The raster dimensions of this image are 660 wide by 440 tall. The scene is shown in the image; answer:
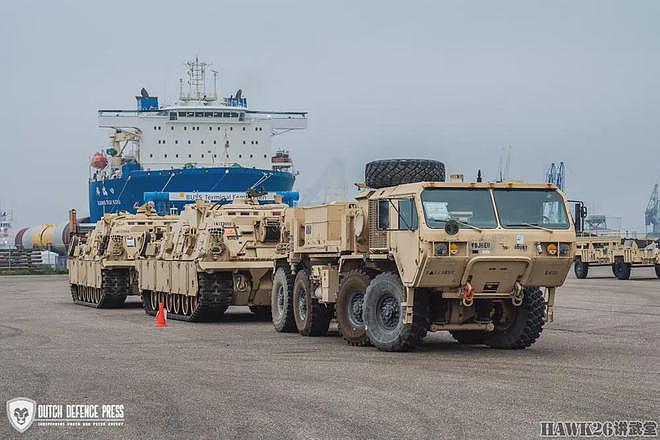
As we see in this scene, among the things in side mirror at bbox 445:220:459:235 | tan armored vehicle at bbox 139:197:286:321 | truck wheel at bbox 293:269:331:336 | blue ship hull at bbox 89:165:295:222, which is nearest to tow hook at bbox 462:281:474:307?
side mirror at bbox 445:220:459:235

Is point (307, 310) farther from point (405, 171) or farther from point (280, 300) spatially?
point (405, 171)

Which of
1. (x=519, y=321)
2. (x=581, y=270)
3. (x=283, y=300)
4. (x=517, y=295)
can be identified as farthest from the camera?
(x=581, y=270)

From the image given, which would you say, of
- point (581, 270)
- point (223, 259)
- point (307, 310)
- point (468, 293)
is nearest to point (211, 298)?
point (223, 259)

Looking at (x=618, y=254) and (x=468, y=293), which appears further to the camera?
(x=618, y=254)

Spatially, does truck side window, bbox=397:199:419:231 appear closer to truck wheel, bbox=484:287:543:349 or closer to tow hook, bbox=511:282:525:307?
tow hook, bbox=511:282:525:307

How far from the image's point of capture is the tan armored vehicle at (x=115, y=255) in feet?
101

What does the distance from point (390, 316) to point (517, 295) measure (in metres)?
1.77

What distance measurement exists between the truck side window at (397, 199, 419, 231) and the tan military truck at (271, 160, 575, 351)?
0.01 meters

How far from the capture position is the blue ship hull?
191 feet

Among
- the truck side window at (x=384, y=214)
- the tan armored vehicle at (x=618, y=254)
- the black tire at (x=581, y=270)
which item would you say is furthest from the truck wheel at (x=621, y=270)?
the truck side window at (x=384, y=214)

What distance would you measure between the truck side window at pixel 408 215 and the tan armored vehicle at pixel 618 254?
29137mm

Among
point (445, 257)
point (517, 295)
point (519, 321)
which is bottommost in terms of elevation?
point (519, 321)

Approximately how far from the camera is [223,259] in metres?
23.9

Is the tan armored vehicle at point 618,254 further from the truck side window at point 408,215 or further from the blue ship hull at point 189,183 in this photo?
the truck side window at point 408,215
